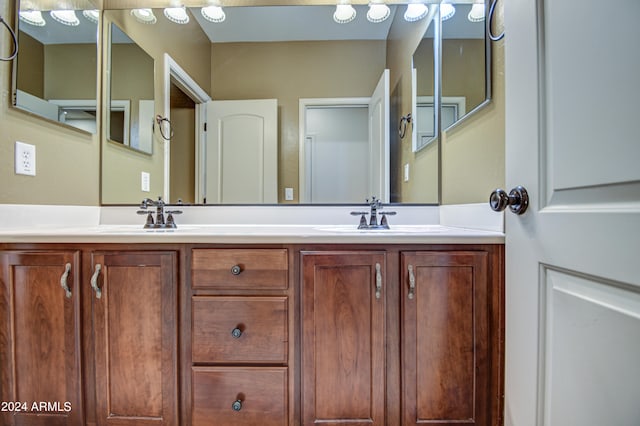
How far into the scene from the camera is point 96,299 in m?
0.91

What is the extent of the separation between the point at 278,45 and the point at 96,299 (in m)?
1.34

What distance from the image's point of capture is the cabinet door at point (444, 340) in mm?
878

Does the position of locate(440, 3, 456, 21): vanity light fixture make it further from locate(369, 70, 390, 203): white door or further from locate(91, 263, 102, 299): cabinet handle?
locate(91, 263, 102, 299): cabinet handle

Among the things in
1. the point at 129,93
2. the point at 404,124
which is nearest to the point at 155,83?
the point at 129,93

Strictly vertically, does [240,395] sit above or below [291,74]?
below

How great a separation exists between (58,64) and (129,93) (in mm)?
280

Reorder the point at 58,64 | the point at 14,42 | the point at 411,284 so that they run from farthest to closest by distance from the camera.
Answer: the point at 58,64, the point at 14,42, the point at 411,284

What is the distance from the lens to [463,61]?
1196 millimetres

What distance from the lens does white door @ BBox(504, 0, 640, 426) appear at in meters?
0.46

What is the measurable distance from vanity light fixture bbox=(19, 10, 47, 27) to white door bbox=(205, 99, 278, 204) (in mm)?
→ 743

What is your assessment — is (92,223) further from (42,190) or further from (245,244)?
(245,244)

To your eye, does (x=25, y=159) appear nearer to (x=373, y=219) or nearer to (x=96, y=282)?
(x=96, y=282)

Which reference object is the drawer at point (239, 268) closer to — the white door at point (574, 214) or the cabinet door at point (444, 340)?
the cabinet door at point (444, 340)

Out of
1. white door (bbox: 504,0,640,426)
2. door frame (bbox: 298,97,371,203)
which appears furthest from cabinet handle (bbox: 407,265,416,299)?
door frame (bbox: 298,97,371,203)
